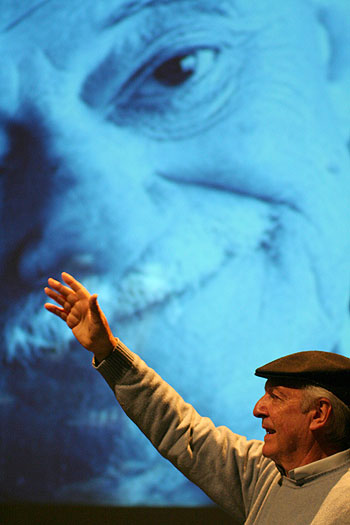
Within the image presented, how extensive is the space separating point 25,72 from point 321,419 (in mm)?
1910

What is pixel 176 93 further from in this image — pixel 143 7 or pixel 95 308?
pixel 95 308

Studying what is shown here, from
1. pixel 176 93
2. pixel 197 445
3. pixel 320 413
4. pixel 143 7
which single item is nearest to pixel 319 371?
pixel 320 413

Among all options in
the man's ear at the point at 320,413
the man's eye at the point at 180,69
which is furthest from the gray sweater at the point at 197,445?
the man's eye at the point at 180,69

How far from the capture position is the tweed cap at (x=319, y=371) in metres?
1.13

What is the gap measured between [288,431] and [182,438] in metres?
0.23

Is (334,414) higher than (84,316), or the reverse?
(84,316)

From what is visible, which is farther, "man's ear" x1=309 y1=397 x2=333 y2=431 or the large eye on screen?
the large eye on screen

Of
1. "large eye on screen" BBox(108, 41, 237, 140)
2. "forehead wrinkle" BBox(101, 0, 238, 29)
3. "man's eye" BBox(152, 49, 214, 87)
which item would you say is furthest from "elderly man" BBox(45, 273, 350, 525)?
"forehead wrinkle" BBox(101, 0, 238, 29)

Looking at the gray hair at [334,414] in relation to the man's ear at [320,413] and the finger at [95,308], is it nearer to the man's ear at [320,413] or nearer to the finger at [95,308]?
the man's ear at [320,413]

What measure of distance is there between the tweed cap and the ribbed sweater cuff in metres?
0.28

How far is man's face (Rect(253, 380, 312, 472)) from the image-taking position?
1146 millimetres

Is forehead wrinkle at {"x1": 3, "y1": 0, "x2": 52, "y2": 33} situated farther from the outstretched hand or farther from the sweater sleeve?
the sweater sleeve

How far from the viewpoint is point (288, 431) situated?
1149mm

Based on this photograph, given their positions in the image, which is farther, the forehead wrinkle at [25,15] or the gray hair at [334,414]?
the forehead wrinkle at [25,15]
